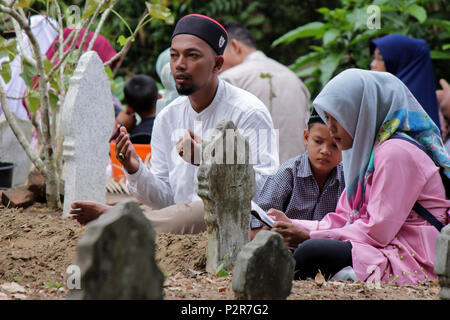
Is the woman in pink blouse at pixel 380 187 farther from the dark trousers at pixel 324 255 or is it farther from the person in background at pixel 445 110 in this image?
the person in background at pixel 445 110

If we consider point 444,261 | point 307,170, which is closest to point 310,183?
point 307,170

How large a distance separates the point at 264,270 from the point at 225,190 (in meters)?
0.75

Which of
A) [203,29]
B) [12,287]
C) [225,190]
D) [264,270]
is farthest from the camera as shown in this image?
[203,29]

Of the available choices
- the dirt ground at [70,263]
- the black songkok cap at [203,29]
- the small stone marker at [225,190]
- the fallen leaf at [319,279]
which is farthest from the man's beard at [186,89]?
the fallen leaf at [319,279]

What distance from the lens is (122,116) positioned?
23.0 ft

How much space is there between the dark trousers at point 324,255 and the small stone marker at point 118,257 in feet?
4.82

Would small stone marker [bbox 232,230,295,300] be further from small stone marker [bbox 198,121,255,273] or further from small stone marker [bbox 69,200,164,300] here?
small stone marker [bbox 198,121,255,273]

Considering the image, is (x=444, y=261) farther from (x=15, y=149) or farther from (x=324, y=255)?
(x=15, y=149)

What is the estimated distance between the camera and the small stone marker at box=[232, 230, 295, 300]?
229cm

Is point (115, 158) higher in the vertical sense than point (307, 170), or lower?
lower

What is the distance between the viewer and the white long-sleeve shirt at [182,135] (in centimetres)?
405

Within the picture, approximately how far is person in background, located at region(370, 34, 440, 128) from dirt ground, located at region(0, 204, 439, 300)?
129 inches

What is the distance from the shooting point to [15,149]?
6.64 m
